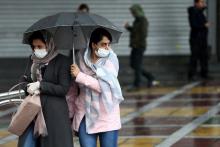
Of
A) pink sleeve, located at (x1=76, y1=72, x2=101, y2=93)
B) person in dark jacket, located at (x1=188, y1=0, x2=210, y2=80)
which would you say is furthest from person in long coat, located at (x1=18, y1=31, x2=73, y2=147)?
person in dark jacket, located at (x1=188, y1=0, x2=210, y2=80)

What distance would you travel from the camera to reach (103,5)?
2003 centimetres

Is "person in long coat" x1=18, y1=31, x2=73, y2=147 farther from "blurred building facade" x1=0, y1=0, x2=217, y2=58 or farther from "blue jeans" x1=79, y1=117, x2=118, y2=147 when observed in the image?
"blurred building facade" x1=0, y1=0, x2=217, y2=58

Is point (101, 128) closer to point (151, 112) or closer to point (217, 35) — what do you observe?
point (151, 112)

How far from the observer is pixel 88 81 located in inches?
254

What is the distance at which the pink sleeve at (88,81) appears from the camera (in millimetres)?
6383

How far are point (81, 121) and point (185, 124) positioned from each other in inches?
214

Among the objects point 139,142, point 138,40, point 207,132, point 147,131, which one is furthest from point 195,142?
point 138,40

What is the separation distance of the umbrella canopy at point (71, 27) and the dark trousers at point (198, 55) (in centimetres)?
1217

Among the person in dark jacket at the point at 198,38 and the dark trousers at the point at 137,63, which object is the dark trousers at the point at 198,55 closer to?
the person in dark jacket at the point at 198,38

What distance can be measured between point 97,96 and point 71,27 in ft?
2.13

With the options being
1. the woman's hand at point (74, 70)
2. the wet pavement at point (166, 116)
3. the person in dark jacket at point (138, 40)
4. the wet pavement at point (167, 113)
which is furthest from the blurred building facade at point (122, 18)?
the woman's hand at point (74, 70)

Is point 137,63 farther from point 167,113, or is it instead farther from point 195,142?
point 195,142

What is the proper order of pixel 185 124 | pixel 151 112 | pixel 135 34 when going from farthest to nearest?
pixel 135 34
pixel 151 112
pixel 185 124

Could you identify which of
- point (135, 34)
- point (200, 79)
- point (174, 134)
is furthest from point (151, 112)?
point (200, 79)
